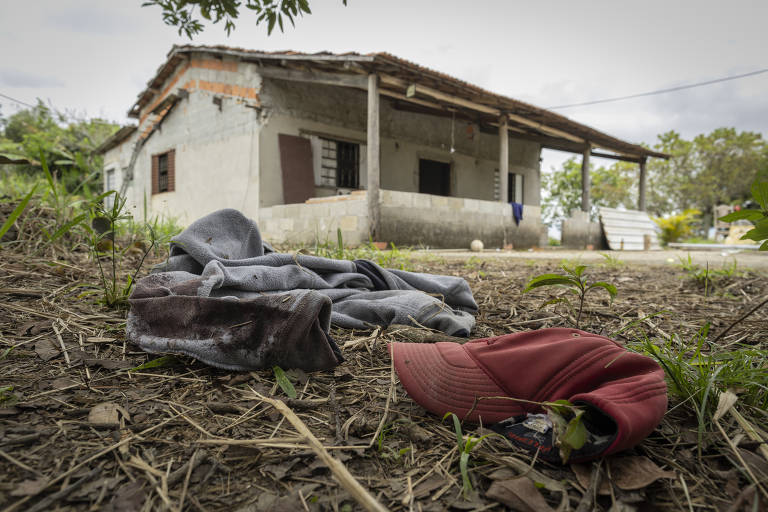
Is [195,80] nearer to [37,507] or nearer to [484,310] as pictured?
[484,310]

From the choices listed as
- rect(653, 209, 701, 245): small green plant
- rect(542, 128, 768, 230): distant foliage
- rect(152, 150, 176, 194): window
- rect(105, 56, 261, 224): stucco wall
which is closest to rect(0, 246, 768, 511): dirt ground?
rect(105, 56, 261, 224): stucco wall


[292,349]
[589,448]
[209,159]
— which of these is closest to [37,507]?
[292,349]

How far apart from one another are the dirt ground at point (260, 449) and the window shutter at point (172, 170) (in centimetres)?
1020

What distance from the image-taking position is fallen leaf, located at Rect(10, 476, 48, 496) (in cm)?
61

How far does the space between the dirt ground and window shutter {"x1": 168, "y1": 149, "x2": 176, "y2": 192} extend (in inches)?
401

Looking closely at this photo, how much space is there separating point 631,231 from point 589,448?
12759 millimetres

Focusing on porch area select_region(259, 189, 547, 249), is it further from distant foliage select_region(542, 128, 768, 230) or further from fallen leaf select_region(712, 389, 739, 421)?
distant foliage select_region(542, 128, 768, 230)

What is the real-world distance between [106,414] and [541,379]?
934 millimetres

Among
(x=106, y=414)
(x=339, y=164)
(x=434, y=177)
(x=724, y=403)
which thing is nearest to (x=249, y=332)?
(x=106, y=414)

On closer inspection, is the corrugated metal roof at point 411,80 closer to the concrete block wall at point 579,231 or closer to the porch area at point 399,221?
the porch area at point 399,221

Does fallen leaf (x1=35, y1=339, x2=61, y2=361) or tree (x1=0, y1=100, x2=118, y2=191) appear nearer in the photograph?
fallen leaf (x1=35, y1=339, x2=61, y2=361)

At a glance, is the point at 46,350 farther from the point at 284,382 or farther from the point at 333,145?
the point at 333,145

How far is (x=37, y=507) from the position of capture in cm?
59

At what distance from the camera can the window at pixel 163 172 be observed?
1036 centimetres
